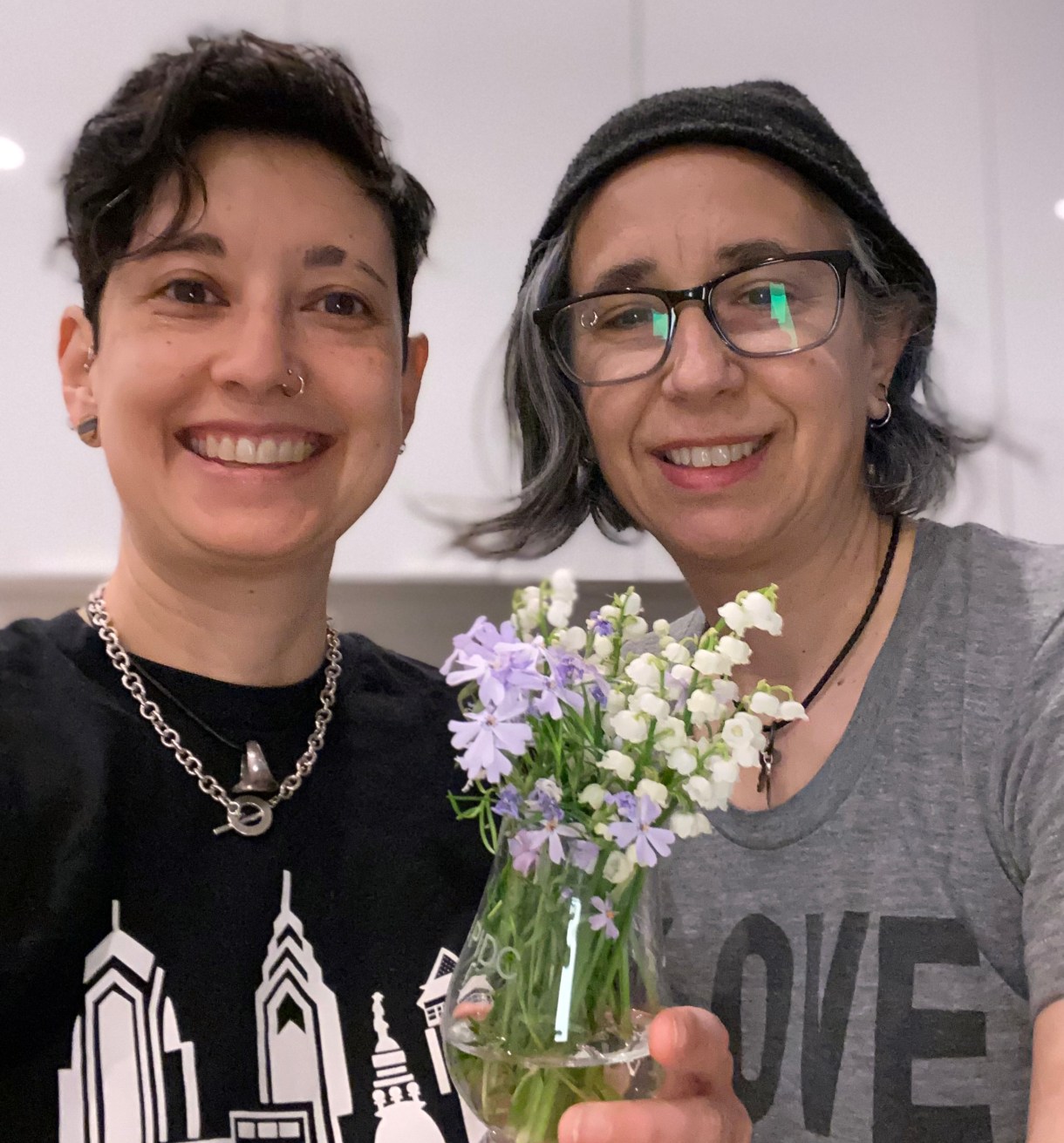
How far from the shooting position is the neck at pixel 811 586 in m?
0.91

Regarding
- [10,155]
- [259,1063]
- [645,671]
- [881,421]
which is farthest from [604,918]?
[10,155]

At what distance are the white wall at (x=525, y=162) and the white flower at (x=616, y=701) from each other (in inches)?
34.9

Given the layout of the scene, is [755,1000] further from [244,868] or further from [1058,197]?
[1058,197]

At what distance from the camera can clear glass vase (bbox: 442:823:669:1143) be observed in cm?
48

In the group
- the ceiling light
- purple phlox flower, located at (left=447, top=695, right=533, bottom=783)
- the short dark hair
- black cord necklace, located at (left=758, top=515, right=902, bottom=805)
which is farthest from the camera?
the ceiling light

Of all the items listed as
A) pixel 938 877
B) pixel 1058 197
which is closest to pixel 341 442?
pixel 938 877

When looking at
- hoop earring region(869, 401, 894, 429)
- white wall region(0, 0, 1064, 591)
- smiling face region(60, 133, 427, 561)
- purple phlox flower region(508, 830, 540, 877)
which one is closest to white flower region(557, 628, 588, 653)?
purple phlox flower region(508, 830, 540, 877)

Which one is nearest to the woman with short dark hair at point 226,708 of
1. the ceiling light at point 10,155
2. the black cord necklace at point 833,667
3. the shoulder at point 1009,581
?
the black cord necklace at point 833,667

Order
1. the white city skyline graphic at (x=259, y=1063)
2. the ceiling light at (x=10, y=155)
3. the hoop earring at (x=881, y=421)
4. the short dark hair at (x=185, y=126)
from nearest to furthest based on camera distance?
1. the white city skyline graphic at (x=259, y=1063)
2. the short dark hair at (x=185, y=126)
3. the hoop earring at (x=881, y=421)
4. the ceiling light at (x=10, y=155)

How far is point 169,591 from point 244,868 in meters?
0.26

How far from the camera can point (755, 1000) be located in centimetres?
79

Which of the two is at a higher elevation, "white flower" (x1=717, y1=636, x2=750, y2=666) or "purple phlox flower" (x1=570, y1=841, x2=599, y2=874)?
"white flower" (x1=717, y1=636, x2=750, y2=666)

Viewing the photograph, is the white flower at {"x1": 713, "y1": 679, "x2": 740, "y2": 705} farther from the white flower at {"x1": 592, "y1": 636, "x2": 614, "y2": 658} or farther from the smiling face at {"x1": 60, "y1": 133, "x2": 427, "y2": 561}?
the smiling face at {"x1": 60, "y1": 133, "x2": 427, "y2": 561}

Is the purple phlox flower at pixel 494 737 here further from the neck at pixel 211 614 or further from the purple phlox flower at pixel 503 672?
the neck at pixel 211 614
